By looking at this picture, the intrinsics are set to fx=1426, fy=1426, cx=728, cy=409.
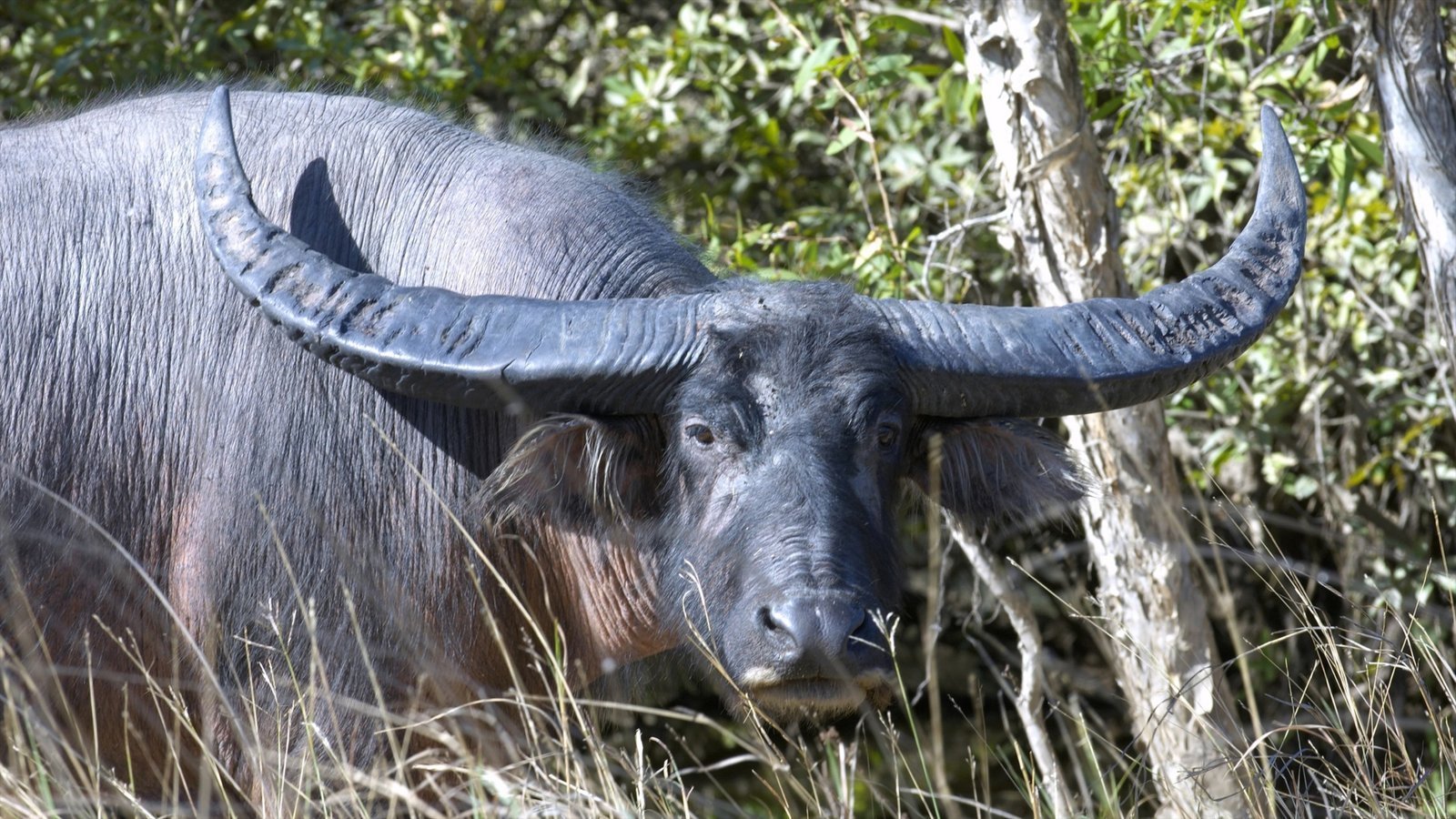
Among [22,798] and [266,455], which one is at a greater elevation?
[266,455]

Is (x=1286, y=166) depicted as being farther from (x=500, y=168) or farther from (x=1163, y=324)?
(x=500, y=168)

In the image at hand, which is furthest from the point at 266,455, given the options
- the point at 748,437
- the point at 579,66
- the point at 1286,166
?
the point at 579,66

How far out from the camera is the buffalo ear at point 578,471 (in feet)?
11.8

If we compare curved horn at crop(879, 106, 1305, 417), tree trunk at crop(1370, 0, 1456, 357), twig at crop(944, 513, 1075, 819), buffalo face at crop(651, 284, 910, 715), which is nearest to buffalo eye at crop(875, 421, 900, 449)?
buffalo face at crop(651, 284, 910, 715)

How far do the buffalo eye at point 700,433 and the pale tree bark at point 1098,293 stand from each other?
1.65 m

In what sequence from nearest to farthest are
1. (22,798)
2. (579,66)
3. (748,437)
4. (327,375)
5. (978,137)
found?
(22,798) < (748,437) < (327,375) < (978,137) < (579,66)

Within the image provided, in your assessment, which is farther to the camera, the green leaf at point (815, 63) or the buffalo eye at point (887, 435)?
the green leaf at point (815, 63)

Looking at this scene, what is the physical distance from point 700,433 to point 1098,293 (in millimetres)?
1749

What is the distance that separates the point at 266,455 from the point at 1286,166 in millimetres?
2813

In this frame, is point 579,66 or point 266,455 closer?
point 266,455

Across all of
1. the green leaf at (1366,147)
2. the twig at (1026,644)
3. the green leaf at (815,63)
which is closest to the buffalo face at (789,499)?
the twig at (1026,644)

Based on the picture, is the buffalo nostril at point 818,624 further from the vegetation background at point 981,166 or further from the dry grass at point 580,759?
the vegetation background at point 981,166

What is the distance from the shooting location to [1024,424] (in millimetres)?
3898

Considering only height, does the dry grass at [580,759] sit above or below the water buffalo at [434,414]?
below
